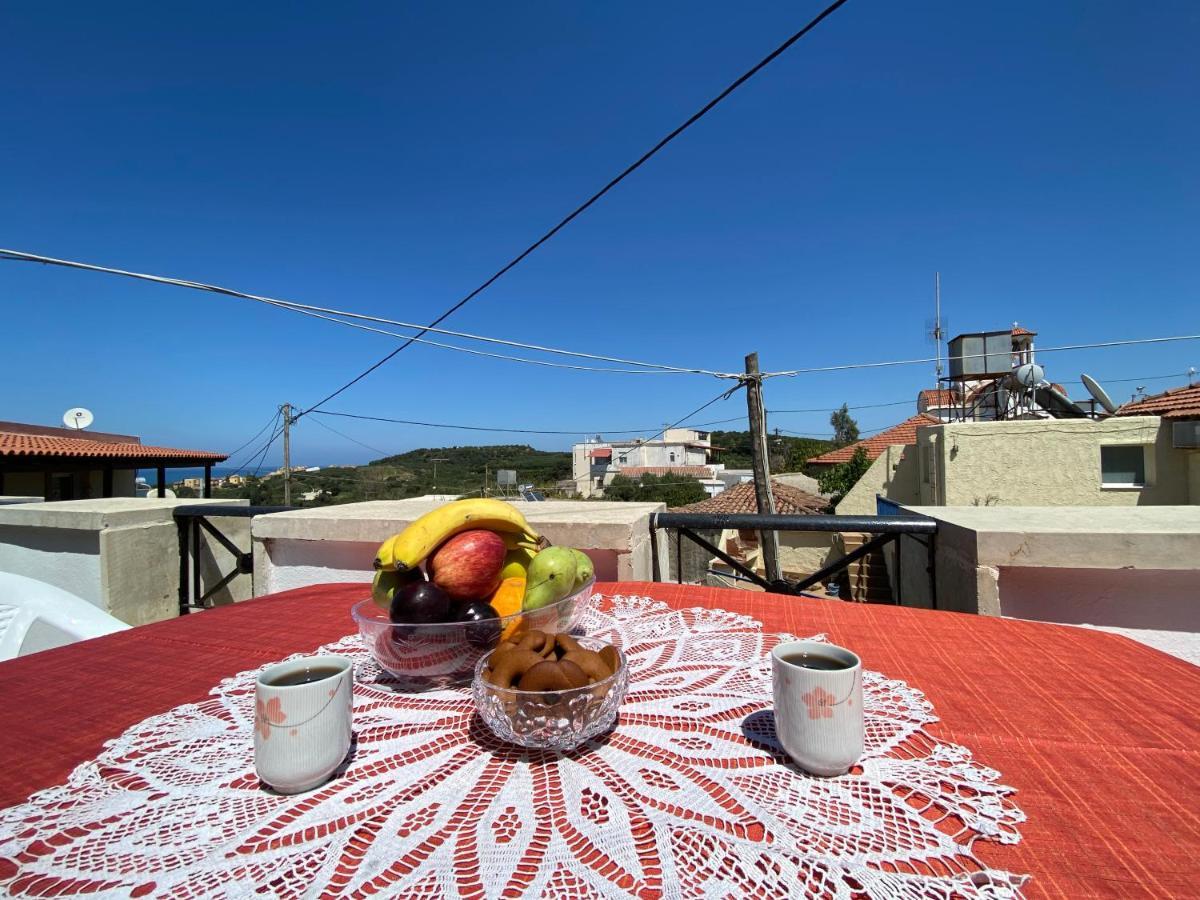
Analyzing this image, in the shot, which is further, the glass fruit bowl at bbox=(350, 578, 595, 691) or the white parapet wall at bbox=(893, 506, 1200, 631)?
the white parapet wall at bbox=(893, 506, 1200, 631)

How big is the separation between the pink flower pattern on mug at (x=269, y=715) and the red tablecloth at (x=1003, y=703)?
300mm

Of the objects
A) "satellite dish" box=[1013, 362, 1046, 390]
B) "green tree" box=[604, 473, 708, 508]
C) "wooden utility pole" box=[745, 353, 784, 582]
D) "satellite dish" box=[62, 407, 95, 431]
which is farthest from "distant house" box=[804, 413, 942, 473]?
"satellite dish" box=[62, 407, 95, 431]

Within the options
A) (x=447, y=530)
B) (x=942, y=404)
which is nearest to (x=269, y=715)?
(x=447, y=530)

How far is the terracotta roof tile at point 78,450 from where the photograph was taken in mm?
10180

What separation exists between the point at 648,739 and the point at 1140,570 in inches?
74.4

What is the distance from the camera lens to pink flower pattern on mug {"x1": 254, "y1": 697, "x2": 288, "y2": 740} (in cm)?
57

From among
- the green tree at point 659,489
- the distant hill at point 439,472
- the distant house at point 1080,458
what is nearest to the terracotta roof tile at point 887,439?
the distant hill at point 439,472

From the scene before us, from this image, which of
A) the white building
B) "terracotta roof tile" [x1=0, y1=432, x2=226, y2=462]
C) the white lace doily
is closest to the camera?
the white lace doily

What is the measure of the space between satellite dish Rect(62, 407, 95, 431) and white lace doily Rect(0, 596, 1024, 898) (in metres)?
13.3

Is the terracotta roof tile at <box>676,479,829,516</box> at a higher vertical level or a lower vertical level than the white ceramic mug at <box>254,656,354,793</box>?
lower

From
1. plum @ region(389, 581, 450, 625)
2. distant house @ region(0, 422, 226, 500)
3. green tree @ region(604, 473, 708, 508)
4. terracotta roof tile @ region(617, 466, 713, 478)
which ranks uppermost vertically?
distant house @ region(0, 422, 226, 500)

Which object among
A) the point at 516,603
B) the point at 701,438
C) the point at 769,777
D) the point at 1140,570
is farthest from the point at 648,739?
the point at 701,438

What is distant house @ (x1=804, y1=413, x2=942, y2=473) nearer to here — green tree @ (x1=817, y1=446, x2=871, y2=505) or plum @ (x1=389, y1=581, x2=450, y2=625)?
green tree @ (x1=817, y1=446, x2=871, y2=505)

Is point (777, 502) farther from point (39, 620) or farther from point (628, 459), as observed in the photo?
point (628, 459)
